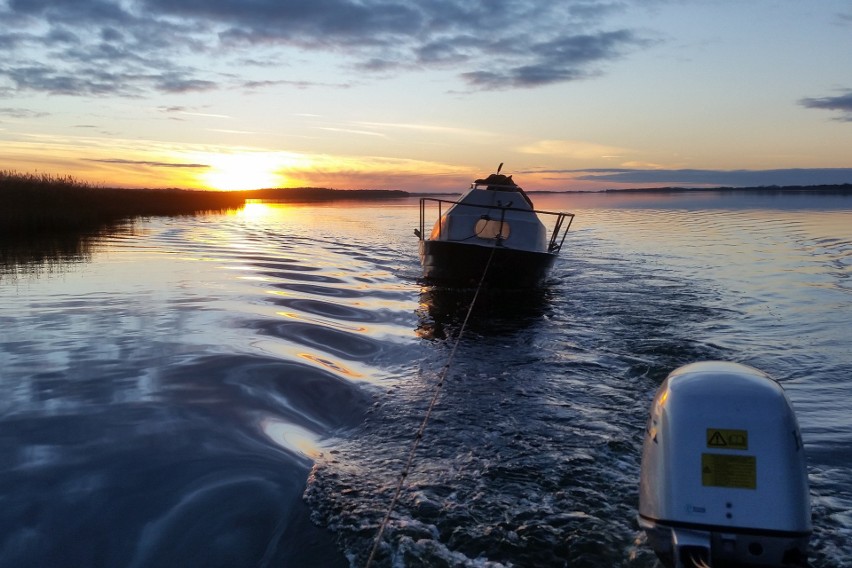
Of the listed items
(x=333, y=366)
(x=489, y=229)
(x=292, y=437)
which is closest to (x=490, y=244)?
(x=489, y=229)

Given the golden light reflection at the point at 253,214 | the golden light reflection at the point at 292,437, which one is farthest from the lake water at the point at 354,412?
the golden light reflection at the point at 253,214

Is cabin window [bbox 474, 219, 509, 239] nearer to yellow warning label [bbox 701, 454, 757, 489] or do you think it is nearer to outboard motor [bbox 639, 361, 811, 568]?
outboard motor [bbox 639, 361, 811, 568]

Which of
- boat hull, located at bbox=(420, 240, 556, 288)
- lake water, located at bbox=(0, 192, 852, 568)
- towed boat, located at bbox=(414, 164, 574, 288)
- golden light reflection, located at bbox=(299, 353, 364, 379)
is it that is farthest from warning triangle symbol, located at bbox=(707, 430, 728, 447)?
boat hull, located at bbox=(420, 240, 556, 288)

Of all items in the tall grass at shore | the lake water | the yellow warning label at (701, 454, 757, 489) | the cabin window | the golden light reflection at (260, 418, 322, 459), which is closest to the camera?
the yellow warning label at (701, 454, 757, 489)

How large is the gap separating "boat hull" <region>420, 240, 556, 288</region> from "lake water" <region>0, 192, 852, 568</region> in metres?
0.47

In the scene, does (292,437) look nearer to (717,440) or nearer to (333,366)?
(333,366)


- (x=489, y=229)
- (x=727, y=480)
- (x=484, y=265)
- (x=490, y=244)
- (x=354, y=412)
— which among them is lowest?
(x=354, y=412)

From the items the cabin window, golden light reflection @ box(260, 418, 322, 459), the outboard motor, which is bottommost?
golden light reflection @ box(260, 418, 322, 459)

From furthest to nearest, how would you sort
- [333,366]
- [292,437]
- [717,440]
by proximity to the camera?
1. [333,366]
2. [292,437]
3. [717,440]

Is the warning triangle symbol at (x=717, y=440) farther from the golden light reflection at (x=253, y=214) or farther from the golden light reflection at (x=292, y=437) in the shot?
the golden light reflection at (x=253, y=214)

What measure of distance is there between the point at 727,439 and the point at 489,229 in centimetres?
1192

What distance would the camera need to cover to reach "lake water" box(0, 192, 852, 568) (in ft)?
14.5

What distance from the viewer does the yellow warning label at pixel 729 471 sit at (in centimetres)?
342

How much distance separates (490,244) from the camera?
568 inches
